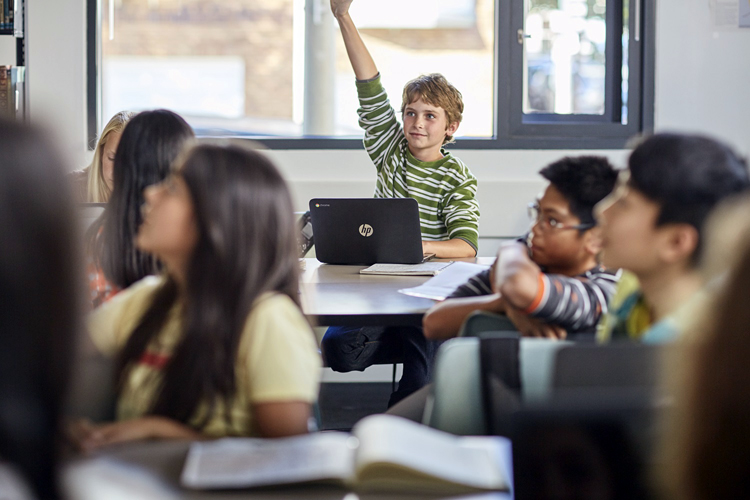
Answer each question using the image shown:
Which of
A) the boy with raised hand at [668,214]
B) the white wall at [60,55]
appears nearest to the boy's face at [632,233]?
the boy with raised hand at [668,214]

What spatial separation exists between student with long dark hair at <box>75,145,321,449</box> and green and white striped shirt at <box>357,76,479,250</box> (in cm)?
159

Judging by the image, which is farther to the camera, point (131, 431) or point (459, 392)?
point (459, 392)

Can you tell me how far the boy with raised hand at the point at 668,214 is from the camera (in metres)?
1.14

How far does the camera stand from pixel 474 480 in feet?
2.59

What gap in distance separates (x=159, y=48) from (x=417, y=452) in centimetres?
323

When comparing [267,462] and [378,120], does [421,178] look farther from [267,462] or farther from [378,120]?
[267,462]

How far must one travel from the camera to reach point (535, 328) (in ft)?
4.61

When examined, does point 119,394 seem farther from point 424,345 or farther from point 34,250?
point 424,345

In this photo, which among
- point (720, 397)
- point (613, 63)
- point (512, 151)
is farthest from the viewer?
point (613, 63)

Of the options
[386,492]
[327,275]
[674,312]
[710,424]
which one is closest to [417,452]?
[386,492]

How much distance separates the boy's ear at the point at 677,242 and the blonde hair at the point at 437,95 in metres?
1.74

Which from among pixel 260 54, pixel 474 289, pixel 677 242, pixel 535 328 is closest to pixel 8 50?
pixel 260 54

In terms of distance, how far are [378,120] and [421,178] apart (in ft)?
1.04

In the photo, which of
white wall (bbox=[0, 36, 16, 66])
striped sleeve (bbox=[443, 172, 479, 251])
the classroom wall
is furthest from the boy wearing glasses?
white wall (bbox=[0, 36, 16, 66])
